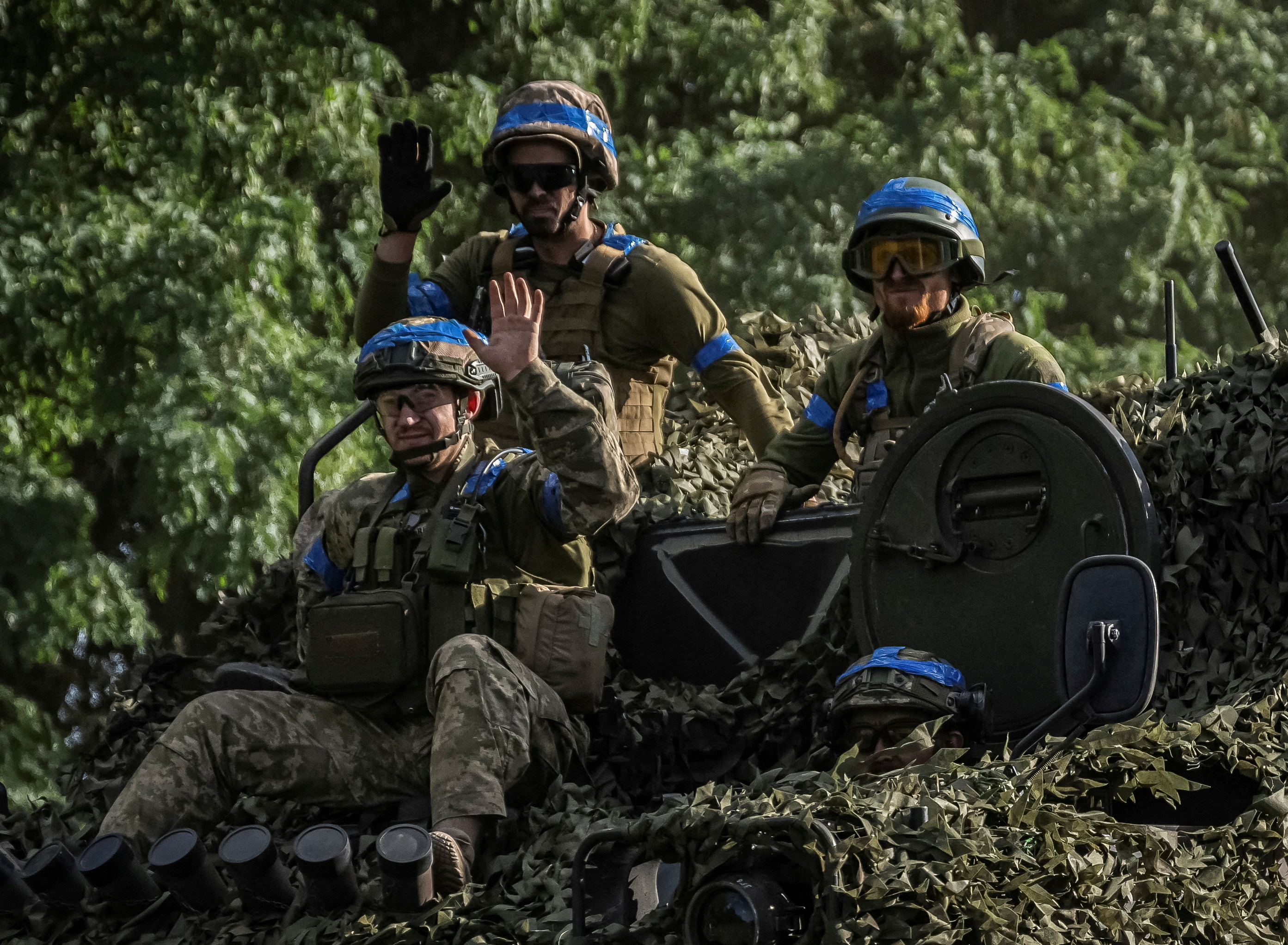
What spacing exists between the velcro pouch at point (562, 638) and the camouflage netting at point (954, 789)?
0.25 meters

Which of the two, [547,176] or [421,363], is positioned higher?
[547,176]

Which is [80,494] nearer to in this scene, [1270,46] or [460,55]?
[460,55]

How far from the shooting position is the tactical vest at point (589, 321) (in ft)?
22.9

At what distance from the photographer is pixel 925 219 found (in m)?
5.75

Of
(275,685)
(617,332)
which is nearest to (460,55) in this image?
(617,332)

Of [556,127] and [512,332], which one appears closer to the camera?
[512,332]

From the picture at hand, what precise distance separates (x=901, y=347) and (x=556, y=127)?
5.00ft

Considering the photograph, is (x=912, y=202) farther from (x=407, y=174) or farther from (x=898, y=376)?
(x=407, y=174)

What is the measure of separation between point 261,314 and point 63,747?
308 cm

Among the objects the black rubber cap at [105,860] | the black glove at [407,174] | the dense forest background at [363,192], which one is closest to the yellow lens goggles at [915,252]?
the black glove at [407,174]

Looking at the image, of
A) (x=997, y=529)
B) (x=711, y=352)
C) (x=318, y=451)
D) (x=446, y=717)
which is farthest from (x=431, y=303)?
(x=997, y=529)

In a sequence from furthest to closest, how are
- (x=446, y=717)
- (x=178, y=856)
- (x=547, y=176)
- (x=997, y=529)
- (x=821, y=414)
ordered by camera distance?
(x=547, y=176) → (x=821, y=414) → (x=997, y=529) → (x=446, y=717) → (x=178, y=856)

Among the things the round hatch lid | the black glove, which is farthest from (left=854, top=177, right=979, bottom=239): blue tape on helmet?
the black glove

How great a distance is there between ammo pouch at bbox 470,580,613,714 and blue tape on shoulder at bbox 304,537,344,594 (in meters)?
0.71
